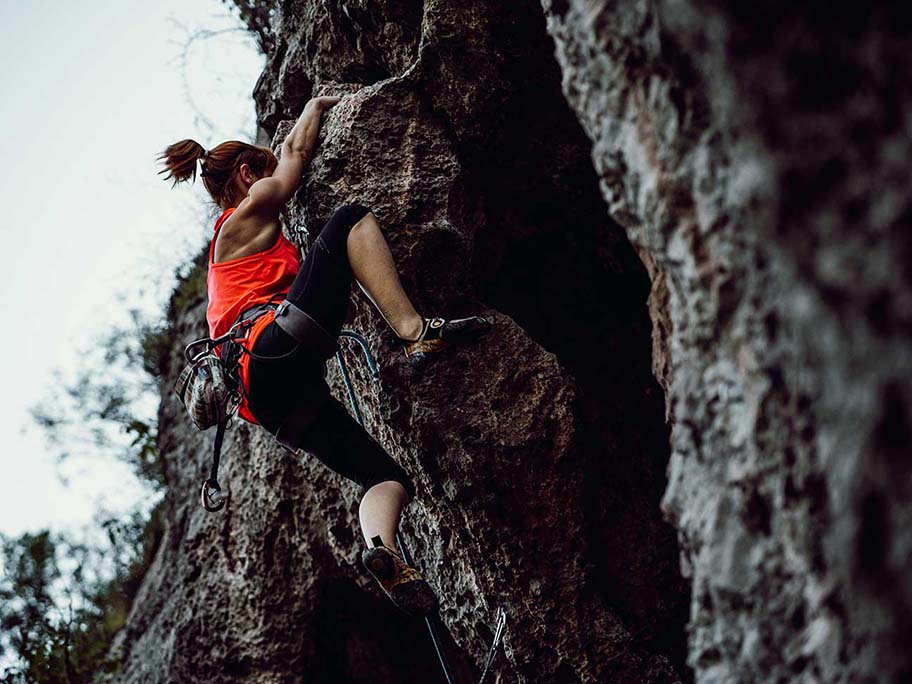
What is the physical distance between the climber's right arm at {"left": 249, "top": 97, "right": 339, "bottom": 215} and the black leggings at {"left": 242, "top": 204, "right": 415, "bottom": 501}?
47 centimetres

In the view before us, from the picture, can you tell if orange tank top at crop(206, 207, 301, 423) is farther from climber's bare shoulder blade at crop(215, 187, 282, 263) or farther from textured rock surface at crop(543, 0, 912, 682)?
textured rock surface at crop(543, 0, 912, 682)

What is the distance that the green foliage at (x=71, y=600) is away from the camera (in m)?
7.25

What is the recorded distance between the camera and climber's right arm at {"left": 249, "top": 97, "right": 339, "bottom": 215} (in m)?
3.89

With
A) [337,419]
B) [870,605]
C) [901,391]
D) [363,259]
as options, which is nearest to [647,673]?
[337,419]

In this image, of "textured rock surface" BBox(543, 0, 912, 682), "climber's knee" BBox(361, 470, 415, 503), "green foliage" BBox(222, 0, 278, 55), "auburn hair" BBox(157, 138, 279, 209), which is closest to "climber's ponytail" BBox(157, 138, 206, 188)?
"auburn hair" BBox(157, 138, 279, 209)

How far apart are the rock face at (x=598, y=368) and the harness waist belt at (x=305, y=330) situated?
663 millimetres

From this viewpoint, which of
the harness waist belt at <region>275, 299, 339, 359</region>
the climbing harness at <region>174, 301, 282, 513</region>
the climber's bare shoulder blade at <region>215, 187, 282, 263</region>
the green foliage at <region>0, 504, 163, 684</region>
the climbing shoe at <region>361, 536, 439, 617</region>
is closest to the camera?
the climbing shoe at <region>361, 536, 439, 617</region>

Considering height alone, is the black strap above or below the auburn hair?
below

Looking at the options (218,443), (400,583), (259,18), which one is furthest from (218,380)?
(259,18)

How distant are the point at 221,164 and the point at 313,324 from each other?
4.24 ft

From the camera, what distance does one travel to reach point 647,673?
409cm

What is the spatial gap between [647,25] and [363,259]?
6.58 feet

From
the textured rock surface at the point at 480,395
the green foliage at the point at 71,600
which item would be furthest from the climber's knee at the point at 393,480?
the green foliage at the point at 71,600

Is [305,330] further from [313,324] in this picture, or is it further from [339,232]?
[339,232]
